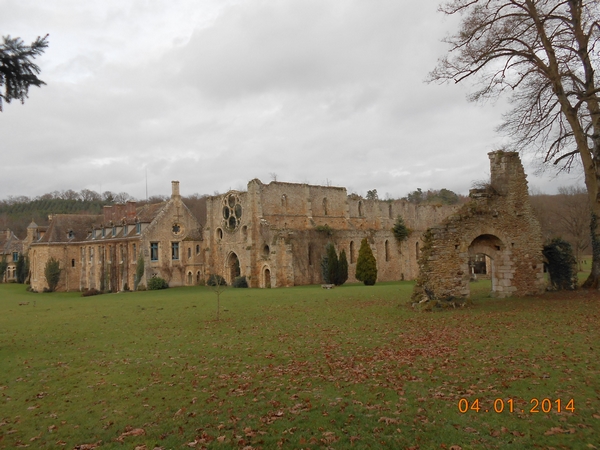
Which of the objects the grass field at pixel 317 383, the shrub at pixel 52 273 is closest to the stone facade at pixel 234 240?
the shrub at pixel 52 273

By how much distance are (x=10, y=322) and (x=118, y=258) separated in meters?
25.6

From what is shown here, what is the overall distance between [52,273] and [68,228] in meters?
5.74

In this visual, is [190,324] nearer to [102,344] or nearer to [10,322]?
[102,344]

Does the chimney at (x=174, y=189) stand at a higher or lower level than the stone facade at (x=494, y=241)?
higher

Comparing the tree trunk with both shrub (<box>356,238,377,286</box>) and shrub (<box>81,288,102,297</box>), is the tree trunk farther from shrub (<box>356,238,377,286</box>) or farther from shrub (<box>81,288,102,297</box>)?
shrub (<box>81,288,102,297</box>)

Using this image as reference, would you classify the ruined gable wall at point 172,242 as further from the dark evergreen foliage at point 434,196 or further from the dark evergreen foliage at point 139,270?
the dark evergreen foliage at point 434,196

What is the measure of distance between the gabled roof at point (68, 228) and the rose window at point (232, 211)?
19273mm

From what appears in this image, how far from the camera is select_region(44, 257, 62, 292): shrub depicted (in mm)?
48438

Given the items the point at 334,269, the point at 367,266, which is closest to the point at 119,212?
the point at 334,269

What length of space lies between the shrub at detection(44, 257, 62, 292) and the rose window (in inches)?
814

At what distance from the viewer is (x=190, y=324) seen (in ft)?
57.0

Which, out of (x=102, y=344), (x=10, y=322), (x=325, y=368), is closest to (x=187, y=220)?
(x=10, y=322)

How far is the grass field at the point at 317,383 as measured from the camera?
6.51 meters

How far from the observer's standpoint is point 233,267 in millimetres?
44000
